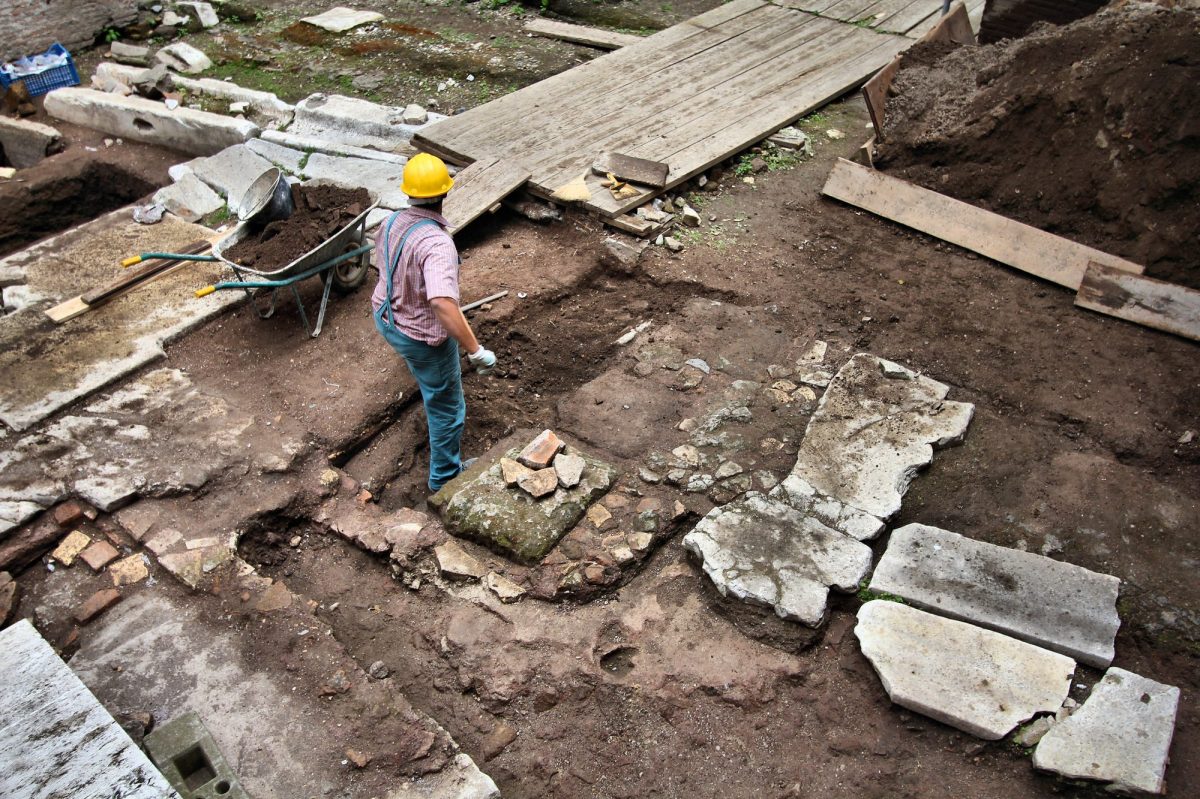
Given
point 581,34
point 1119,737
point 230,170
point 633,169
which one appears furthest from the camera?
point 581,34

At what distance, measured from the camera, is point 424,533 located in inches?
174

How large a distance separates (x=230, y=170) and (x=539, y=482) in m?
4.59

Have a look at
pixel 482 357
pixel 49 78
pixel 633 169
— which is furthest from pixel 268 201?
pixel 49 78

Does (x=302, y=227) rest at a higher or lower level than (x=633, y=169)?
higher

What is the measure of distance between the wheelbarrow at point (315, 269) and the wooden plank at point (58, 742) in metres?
2.51

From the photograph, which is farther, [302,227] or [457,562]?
[302,227]

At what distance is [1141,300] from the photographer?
18.2 feet

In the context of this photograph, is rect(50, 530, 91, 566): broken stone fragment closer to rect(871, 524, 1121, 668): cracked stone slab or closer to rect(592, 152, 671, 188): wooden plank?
rect(871, 524, 1121, 668): cracked stone slab

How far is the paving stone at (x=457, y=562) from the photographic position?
425 cm

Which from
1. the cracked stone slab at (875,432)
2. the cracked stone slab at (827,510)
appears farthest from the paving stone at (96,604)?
the cracked stone slab at (875,432)

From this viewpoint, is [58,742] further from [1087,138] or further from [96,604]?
[1087,138]

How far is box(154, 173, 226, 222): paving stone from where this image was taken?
23.0ft

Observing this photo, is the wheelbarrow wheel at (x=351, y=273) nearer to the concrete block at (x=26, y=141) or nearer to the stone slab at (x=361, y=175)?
the stone slab at (x=361, y=175)

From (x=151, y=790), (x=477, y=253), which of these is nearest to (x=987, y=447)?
(x=477, y=253)
